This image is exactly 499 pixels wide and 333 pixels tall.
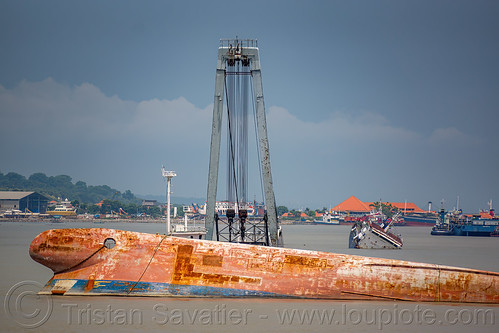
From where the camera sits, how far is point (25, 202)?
182 meters

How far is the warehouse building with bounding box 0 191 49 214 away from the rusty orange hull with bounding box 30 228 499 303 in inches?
6973

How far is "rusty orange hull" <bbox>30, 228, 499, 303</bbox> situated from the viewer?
54.4 feet

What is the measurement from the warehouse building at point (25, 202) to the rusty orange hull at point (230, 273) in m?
177

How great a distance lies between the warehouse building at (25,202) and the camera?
180150mm

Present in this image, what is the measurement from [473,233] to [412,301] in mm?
87862

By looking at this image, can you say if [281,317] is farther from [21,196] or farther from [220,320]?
[21,196]

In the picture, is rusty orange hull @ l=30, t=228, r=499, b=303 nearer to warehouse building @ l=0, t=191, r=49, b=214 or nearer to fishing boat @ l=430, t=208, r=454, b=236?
fishing boat @ l=430, t=208, r=454, b=236

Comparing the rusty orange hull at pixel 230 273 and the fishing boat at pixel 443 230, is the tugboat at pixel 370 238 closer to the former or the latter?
the rusty orange hull at pixel 230 273

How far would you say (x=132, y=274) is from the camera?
652 inches

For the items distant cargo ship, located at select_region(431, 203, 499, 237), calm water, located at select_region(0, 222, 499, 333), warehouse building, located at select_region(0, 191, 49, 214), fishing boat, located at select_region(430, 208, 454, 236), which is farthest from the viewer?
warehouse building, located at select_region(0, 191, 49, 214)

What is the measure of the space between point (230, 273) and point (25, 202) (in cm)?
18087


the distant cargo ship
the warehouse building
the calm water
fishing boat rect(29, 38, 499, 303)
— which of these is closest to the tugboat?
fishing boat rect(29, 38, 499, 303)

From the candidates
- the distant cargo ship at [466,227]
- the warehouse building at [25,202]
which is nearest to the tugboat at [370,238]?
the distant cargo ship at [466,227]

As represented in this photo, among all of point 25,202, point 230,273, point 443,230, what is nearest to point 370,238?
point 230,273
